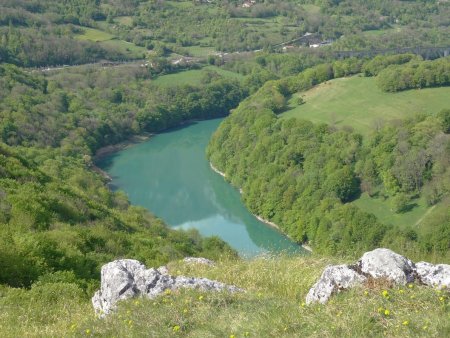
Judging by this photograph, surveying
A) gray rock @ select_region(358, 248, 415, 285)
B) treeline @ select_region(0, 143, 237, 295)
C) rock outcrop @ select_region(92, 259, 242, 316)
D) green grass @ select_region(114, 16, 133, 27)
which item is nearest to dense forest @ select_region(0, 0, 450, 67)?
green grass @ select_region(114, 16, 133, 27)

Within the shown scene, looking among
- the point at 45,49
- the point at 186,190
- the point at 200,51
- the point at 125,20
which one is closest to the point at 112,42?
the point at 45,49

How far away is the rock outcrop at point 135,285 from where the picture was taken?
644 cm

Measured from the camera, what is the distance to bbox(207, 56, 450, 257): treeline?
1286 inches

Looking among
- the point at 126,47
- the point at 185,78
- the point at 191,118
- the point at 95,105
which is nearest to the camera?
the point at 95,105

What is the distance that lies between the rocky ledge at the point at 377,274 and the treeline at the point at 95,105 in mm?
42737

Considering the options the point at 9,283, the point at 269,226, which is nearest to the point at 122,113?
the point at 269,226

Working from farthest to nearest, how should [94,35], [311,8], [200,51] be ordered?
[311,8], [200,51], [94,35]

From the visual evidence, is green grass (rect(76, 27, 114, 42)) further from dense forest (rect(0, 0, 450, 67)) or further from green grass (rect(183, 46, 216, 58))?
green grass (rect(183, 46, 216, 58))

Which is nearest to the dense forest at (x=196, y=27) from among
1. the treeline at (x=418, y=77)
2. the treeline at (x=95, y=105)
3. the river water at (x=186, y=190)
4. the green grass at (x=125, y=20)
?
the green grass at (x=125, y=20)

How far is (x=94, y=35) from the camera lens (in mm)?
91438

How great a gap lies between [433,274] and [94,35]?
91172 millimetres

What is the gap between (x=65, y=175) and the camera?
3244 cm

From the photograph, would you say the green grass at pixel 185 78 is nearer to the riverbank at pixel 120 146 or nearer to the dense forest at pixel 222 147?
the dense forest at pixel 222 147

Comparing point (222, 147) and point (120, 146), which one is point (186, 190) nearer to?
point (222, 147)
